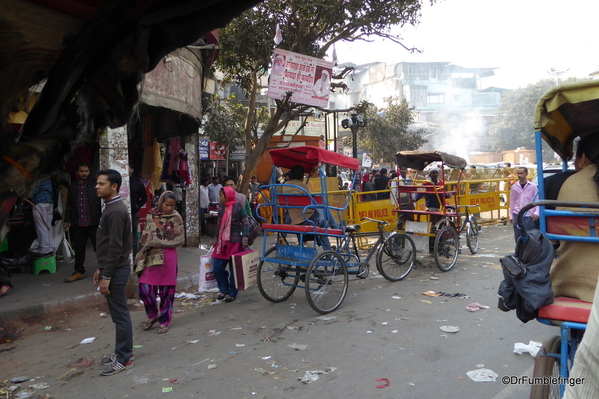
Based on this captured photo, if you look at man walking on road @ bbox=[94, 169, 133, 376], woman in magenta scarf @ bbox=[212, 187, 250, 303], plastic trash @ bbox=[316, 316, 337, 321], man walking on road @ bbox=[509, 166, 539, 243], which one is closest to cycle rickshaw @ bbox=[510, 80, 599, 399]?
plastic trash @ bbox=[316, 316, 337, 321]

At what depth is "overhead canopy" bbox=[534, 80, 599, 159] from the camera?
2941mm

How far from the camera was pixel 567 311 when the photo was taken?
2725mm

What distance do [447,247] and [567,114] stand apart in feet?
17.3

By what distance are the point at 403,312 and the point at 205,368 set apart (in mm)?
2771

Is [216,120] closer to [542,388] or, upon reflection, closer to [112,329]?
[112,329]

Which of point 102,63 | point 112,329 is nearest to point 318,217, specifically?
point 112,329

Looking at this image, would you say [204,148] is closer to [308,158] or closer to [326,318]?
[308,158]

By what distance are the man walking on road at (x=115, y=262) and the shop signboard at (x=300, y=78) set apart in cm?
688

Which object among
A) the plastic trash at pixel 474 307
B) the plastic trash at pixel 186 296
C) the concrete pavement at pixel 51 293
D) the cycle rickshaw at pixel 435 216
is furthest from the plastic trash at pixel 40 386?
the cycle rickshaw at pixel 435 216

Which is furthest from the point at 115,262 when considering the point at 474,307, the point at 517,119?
the point at 517,119

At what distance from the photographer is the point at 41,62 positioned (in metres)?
1.71

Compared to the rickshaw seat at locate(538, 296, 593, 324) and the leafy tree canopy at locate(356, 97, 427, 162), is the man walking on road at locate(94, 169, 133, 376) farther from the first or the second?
the leafy tree canopy at locate(356, 97, 427, 162)

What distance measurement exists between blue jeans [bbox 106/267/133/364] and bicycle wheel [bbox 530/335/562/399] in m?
3.51

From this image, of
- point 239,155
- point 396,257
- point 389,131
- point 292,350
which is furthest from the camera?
point 389,131
